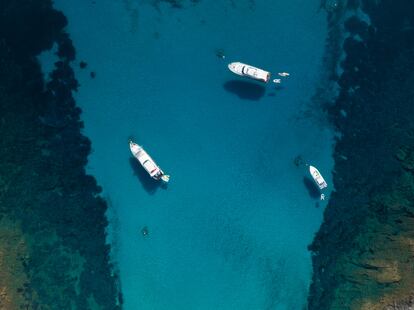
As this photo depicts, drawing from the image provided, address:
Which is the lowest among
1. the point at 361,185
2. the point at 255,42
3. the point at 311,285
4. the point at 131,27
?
the point at 311,285

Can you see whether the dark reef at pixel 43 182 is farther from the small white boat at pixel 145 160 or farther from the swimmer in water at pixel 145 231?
the small white boat at pixel 145 160

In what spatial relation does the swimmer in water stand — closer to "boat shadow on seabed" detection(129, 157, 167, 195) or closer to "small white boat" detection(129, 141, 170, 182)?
"boat shadow on seabed" detection(129, 157, 167, 195)

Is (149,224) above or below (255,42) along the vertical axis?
below

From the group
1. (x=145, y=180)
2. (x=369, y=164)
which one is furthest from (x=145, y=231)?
(x=369, y=164)

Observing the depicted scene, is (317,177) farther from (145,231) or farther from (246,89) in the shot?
(145,231)

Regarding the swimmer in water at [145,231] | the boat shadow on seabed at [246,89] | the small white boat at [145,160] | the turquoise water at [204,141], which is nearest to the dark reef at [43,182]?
the turquoise water at [204,141]

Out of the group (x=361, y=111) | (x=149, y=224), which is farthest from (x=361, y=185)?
(x=149, y=224)

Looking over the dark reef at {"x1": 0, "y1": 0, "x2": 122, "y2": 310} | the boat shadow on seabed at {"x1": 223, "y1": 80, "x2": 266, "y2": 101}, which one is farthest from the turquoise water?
the dark reef at {"x1": 0, "y1": 0, "x2": 122, "y2": 310}

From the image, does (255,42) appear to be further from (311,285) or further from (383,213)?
(311,285)
